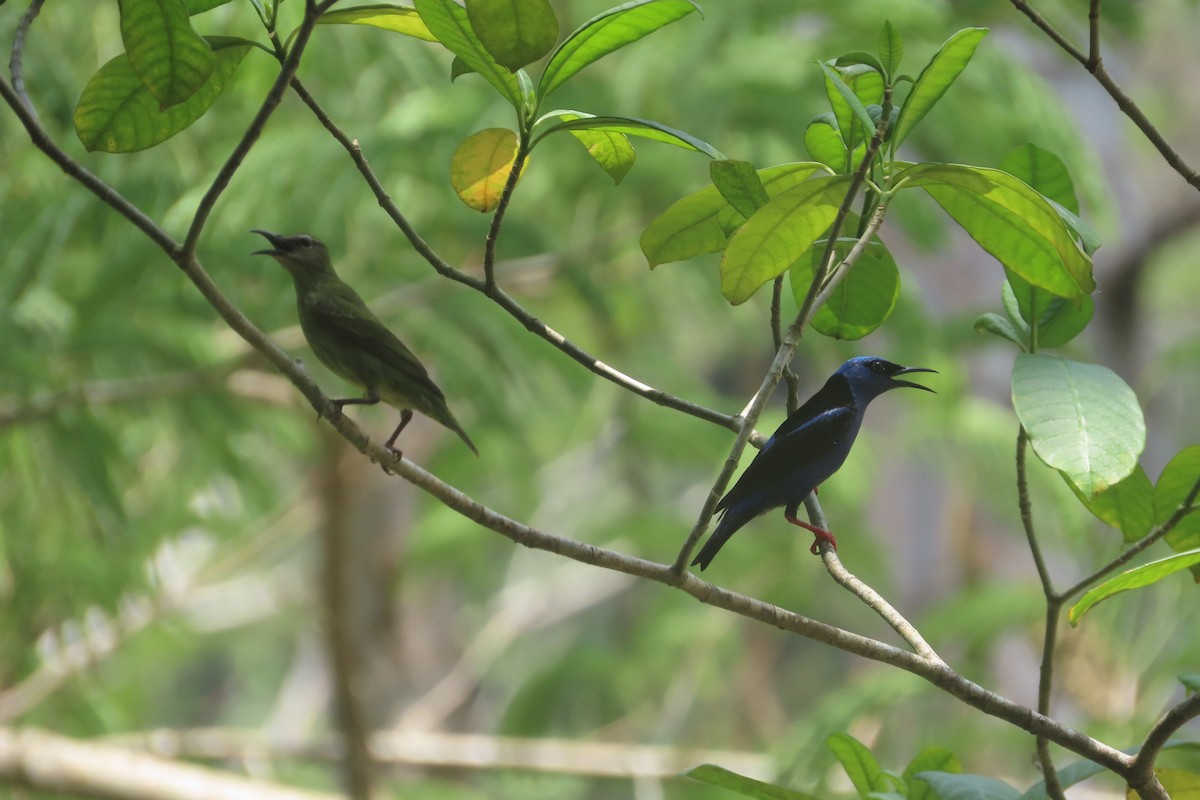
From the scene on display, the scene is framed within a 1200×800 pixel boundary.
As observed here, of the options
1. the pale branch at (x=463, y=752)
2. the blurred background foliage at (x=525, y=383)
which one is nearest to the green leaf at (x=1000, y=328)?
the blurred background foliage at (x=525, y=383)

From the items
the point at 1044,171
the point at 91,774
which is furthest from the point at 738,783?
the point at 91,774

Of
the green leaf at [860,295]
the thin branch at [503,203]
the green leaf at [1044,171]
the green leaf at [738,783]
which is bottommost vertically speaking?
the green leaf at [738,783]

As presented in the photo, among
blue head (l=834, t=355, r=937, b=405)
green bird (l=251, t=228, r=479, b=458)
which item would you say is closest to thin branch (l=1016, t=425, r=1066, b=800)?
blue head (l=834, t=355, r=937, b=405)

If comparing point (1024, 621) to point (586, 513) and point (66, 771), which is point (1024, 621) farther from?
point (586, 513)

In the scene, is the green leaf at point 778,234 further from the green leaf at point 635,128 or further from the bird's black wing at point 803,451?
the bird's black wing at point 803,451

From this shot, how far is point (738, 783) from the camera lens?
161 centimetres

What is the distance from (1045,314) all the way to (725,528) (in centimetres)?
64

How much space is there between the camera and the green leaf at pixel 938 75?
4.98ft

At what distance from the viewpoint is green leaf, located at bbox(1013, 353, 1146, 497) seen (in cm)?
138

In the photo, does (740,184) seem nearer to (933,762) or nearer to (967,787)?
(967,787)

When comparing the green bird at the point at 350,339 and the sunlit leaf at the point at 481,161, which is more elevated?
the green bird at the point at 350,339

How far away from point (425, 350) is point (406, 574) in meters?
3.73

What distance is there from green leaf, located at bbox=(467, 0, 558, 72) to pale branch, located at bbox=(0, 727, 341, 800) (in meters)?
3.88

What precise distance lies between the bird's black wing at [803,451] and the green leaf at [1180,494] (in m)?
0.48
